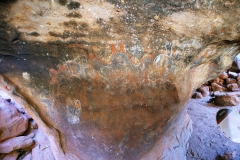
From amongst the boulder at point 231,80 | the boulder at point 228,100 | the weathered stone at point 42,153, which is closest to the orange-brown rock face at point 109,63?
the weathered stone at point 42,153

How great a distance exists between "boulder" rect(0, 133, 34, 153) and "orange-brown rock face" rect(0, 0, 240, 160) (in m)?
0.86

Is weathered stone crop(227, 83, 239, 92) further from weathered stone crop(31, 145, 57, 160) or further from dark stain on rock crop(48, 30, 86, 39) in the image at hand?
dark stain on rock crop(48, 30, 86, 39)

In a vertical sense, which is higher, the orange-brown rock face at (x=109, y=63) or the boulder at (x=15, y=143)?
the orange-brown rock face at (x=109, y=63)

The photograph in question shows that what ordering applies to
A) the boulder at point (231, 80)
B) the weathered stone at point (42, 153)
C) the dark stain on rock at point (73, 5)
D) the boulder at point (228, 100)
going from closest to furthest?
the dark stain on rock at point (73, 5) < the weathered stone at point (42, 153) < the boulder at point (228, 100) < the boulder at point (231, 80)

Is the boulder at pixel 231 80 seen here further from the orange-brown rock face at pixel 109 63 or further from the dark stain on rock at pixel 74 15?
the dark stain on rock at pixel 74 15

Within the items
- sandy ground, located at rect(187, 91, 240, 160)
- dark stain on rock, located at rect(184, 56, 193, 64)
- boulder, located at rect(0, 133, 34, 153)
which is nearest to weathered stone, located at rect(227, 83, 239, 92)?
sandy ground, located at rect(187, 91, 240, 160)

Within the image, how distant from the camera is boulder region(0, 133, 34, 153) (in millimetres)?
1828

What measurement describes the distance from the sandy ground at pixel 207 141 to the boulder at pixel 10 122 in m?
1.86

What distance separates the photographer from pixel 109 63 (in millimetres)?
877

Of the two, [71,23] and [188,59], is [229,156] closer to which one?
[188,59]

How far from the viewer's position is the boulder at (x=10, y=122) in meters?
1.95

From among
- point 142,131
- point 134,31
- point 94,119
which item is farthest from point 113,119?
point 134,31

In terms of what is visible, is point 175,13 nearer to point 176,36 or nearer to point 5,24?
point 176,36

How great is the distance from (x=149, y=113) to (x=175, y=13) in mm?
558
